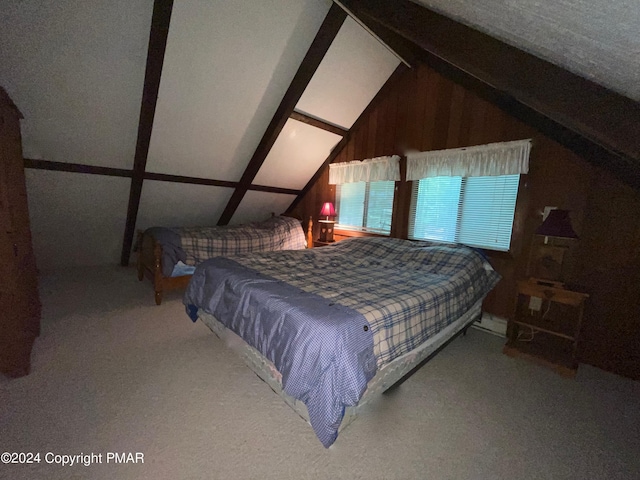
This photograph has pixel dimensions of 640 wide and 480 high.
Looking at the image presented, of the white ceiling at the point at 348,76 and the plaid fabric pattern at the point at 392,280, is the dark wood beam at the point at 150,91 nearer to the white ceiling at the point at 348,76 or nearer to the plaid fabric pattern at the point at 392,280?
the white ceiling at the point at 348,76

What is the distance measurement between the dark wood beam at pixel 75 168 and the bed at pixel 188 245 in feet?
2.65

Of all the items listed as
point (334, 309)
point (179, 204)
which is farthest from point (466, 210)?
point (179, 204)

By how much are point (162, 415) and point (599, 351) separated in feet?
11.4

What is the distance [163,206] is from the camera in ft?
12.8

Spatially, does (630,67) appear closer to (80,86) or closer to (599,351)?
(599,351)

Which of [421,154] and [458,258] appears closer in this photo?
[458,258]

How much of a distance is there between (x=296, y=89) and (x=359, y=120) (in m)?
1.32

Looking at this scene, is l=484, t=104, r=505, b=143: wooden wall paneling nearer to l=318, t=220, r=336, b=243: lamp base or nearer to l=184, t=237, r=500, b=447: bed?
l=184, t=237, r=500, b=447: bed

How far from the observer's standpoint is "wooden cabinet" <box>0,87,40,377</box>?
1.69 meters

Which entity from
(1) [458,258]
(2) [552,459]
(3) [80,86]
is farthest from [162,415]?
(3) [80,86]

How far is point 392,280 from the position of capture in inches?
85.5

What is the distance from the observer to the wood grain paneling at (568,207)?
2.17m

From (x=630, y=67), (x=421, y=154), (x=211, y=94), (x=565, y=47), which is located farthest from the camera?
(x=421, y=154)

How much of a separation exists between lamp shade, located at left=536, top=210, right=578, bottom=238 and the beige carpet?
3.77 ft
